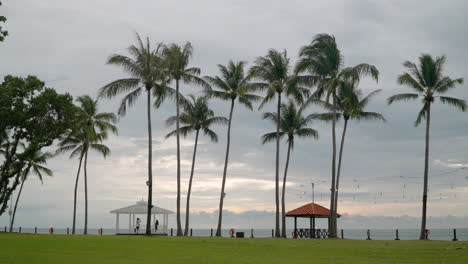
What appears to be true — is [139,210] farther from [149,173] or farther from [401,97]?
[401,97]

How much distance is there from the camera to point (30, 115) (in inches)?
1517

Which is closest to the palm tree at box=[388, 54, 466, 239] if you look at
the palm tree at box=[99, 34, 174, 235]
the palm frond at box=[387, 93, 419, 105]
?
the palm frond at box=[387, 93, 419, 105]

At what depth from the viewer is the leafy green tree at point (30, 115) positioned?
3794 centimetres

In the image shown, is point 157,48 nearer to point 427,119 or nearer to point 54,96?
point 54,96

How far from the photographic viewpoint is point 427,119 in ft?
145

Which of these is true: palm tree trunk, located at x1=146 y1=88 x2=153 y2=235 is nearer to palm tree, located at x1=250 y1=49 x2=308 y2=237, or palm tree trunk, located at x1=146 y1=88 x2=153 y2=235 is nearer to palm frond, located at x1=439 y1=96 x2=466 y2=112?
palm tree, located at x1=250 y1=49 x2=308 y2=237

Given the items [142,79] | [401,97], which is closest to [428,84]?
[401,97]

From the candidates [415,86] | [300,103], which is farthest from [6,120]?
[415,86]

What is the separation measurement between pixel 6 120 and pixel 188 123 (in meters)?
20.0

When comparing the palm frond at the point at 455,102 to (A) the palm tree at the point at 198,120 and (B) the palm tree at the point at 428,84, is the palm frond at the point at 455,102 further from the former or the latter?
(A) the palm tree at the point at 198,120

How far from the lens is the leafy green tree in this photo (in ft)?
124

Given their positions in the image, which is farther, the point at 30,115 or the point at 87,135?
the point at 87,135

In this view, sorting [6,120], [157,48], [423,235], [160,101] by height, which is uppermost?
[157,48]

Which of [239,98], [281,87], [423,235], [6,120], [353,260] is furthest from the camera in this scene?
[239,98]
